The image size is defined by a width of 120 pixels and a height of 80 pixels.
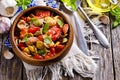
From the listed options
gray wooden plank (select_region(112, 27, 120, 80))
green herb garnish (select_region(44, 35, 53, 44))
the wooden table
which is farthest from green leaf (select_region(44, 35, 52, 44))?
gray wooden plank (select_region(112, 27, 120, 80))

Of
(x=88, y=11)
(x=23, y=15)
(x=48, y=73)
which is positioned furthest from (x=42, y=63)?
(x=88, y=11)

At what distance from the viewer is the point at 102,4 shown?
1.25 meters

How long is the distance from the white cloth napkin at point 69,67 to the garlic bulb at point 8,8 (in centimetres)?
19

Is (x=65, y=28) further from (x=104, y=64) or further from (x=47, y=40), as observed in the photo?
(x=104, y=64)

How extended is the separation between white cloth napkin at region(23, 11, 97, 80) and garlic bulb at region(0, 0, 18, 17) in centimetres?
19

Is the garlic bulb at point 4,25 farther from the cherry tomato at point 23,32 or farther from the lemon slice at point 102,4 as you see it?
the lemon slice at point 102,4

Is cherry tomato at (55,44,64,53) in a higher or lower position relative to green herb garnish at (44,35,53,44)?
lower

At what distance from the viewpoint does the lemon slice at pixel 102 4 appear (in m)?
1.24

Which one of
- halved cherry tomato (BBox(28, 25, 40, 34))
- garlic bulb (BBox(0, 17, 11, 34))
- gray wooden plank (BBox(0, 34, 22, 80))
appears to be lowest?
gray wooden plank (BBox(0, 34, 22, 80))

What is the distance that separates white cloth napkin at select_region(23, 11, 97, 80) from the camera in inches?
44.0

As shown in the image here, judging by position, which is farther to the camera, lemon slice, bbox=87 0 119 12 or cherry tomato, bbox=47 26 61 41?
lemon slice, bbox=87 0 119 12

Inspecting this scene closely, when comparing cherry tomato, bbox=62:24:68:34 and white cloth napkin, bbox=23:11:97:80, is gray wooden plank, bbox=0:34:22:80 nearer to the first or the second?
white cloth napkin, bbox=23:11:97:80

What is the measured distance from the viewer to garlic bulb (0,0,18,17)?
119cm

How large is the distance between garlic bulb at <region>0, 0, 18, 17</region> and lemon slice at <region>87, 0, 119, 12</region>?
0.25 metres
